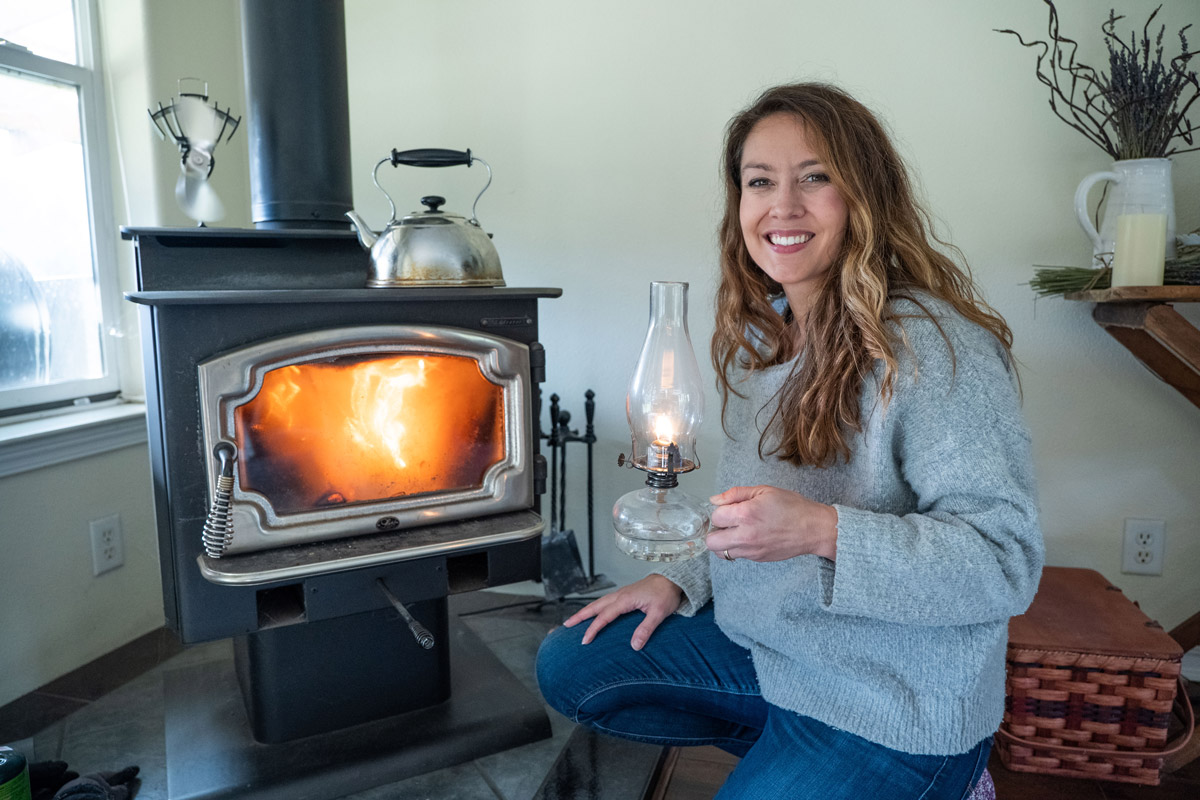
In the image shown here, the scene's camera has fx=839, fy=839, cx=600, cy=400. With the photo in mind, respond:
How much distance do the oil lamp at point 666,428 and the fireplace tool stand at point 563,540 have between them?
3.95 feet

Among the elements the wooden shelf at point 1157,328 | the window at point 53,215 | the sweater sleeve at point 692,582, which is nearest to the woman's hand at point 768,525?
the sweater sleeve at point 692,582

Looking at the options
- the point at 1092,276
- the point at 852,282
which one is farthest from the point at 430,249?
the point at 1092,276

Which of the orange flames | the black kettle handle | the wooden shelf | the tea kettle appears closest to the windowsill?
the orange flames

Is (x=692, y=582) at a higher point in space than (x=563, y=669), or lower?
higher

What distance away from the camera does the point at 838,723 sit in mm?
1042

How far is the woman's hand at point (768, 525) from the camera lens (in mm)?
875

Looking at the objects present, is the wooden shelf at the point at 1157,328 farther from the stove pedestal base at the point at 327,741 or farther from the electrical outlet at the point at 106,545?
the electrical outlet at the point at 106,545

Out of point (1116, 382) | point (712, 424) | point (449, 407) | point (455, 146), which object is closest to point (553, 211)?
point (455, 146)

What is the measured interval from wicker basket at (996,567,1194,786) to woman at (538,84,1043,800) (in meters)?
0.54

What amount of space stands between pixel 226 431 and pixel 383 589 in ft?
1.17

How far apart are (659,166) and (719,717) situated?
133 cm

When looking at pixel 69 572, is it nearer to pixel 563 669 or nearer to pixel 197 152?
→ pixel 197 152

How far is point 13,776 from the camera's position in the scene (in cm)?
127

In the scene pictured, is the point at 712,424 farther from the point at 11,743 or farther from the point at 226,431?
the point at 11,743
